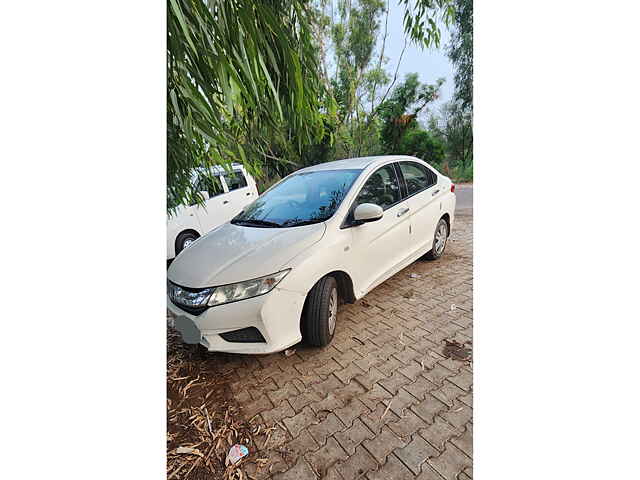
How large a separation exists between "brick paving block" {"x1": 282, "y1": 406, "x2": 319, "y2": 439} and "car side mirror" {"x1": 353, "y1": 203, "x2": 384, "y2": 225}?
27.6 inches

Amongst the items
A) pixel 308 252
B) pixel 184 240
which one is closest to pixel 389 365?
pixel 308 252

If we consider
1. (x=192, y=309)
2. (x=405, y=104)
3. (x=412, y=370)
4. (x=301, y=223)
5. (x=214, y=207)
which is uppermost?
(x=405, y=104)

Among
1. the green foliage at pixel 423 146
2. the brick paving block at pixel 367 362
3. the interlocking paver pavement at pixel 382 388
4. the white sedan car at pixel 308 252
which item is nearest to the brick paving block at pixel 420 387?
the interlocking paver pavement at pixel 382 388

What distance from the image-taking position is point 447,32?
891mm

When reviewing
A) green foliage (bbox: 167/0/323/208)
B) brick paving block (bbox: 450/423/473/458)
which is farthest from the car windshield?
brick paving block (bbox: 450/423/473/458)

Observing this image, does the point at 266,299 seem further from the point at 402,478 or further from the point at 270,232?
the point at 402,478

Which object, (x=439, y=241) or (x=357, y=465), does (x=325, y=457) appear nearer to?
(x=357, y=465)

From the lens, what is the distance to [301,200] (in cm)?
114

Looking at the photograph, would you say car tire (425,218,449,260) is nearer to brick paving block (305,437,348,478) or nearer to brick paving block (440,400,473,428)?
brick paving block (440,400,473,428)

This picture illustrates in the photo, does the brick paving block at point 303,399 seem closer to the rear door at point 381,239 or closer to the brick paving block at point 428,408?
the brick paving block at point 428,408

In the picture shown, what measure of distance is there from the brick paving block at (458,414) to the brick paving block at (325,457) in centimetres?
34

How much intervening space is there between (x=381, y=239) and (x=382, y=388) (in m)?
0.55

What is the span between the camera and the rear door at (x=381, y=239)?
3.67ft
